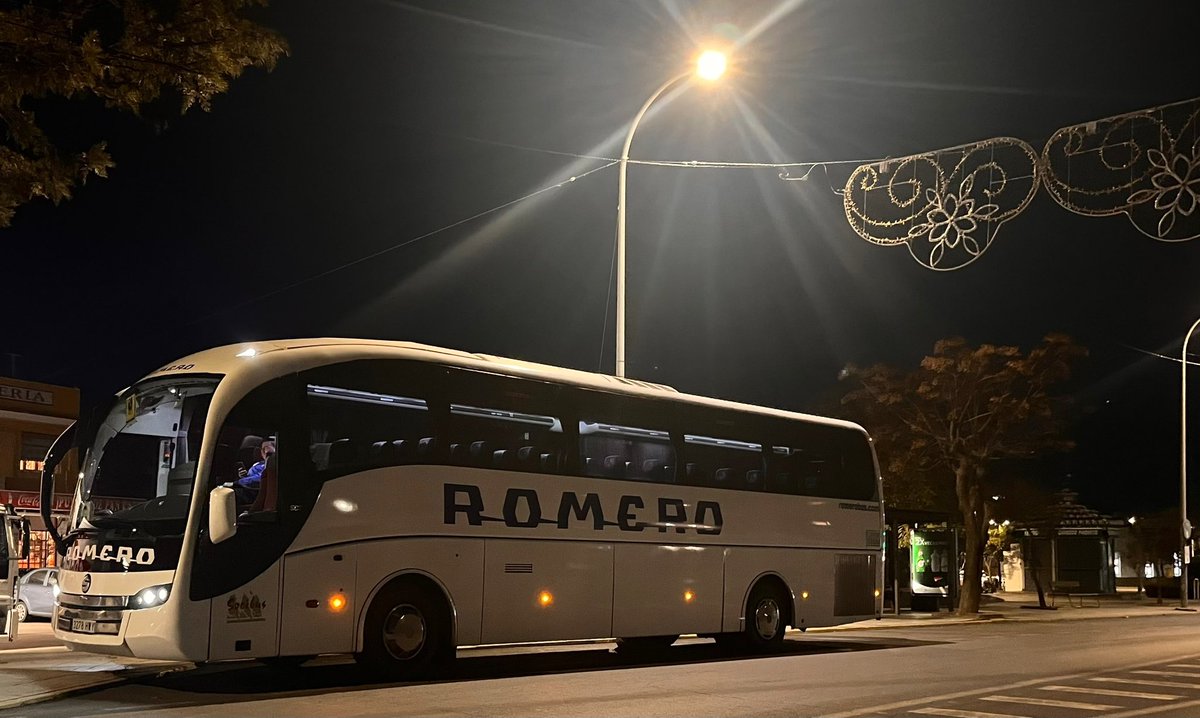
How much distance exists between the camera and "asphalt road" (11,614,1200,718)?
11.8 metres

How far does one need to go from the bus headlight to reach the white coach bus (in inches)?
0.6

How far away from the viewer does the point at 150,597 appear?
12.7 m

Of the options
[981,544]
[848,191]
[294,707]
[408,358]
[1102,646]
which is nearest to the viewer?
[294,707]

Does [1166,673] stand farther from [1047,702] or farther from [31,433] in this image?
[31,433]

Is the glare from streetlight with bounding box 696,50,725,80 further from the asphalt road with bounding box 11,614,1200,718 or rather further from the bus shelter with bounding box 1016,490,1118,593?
the bus shelter with bounding box 1016,490,1118,593

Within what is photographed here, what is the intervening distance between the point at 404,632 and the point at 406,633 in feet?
0.10

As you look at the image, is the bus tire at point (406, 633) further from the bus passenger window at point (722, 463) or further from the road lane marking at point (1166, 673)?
the road lane marking at point (1166, 673)

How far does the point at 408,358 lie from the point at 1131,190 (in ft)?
29.4

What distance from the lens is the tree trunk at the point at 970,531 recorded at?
36438mm

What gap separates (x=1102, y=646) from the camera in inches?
853

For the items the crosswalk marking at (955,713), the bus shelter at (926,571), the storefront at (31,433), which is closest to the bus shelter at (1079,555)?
the bus shelter at (926,571)

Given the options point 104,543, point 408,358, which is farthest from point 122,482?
point 408,358

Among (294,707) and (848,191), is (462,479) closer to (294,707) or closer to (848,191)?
(294,707)

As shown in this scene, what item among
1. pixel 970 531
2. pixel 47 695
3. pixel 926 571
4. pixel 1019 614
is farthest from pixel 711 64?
pixel 1019 614
